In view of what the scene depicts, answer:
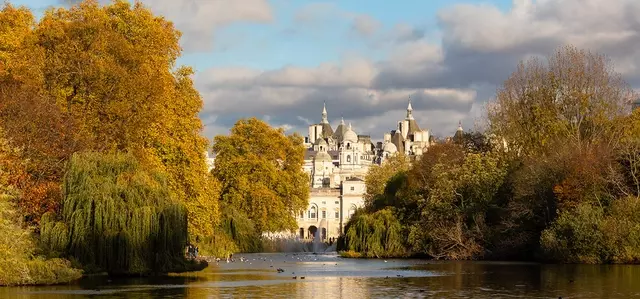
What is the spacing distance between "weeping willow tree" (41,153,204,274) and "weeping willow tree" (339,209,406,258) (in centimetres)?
2217

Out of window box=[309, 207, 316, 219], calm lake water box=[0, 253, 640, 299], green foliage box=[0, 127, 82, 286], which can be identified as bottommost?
calm lake water box=[0, 253, 640, 299]

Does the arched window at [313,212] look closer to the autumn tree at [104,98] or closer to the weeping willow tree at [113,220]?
the autumn tree at [104,98]

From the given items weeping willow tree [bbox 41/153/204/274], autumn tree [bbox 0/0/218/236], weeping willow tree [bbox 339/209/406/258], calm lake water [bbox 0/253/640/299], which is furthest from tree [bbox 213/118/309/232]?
weeping willow tree [bbox 41/153/204/274]

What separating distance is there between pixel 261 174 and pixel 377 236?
47.6 ft

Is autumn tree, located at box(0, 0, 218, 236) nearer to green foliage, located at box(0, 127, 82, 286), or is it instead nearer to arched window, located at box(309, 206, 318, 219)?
green foliage, located at box(0, 127, 82, 286)

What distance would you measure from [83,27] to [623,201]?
22.2 metres

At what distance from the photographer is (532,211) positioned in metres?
46.8

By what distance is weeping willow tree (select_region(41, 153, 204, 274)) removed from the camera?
30.8 m

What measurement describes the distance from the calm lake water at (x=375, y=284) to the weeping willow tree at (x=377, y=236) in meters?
12.4

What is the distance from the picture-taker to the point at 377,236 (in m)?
54.1

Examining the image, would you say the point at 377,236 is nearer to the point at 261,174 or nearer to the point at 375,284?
the point at 261,174

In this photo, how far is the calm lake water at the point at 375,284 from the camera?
26641 millimetres

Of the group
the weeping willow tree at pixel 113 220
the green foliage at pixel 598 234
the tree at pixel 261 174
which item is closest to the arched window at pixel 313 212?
the tree at pixel 261 174

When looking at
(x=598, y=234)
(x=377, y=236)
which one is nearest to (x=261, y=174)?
(x=377, y=236)
